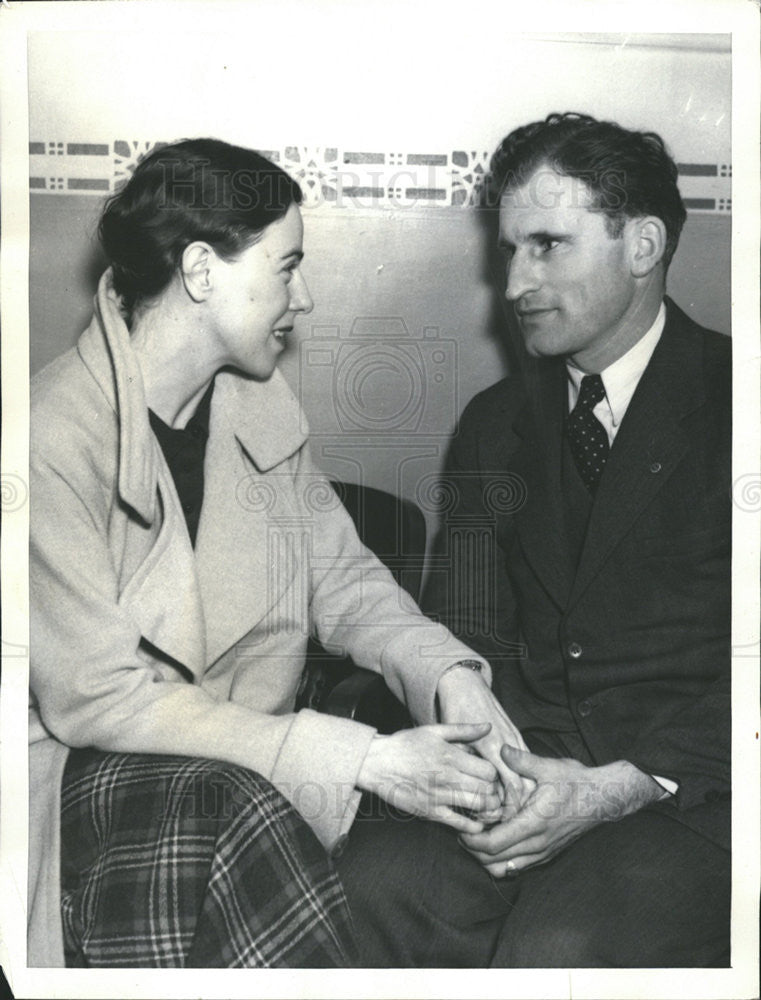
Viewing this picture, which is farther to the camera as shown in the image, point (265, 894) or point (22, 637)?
point (22, 637)

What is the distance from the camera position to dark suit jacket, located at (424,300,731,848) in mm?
1105

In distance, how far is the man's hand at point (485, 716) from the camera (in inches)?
43.7

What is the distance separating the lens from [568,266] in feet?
3.72

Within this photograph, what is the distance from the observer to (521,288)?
1.14m

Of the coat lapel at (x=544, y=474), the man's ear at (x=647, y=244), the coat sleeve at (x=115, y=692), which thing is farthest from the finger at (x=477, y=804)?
the man's ear at (x=647, y=244)

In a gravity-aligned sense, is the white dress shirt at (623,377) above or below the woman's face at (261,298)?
below

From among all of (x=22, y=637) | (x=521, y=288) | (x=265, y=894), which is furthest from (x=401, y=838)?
(x=521, y=288)

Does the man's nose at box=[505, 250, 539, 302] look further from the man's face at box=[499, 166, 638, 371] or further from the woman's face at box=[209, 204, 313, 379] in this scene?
the woman's face at box=[209, 204, 313, 379]

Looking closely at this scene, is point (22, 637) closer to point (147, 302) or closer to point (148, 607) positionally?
point (148, 607)

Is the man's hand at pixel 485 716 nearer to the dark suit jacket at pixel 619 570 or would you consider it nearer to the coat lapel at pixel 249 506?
the dark suit jacket at pixel 619 570

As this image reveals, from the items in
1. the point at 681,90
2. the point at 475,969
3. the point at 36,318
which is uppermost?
the point at 681,90

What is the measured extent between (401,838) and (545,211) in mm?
689

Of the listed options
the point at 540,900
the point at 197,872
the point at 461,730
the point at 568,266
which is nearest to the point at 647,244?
the point at 568,266

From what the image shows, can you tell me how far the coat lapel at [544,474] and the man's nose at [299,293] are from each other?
26 cm
